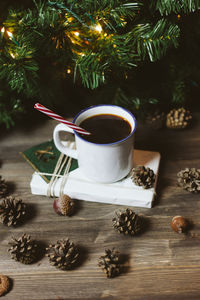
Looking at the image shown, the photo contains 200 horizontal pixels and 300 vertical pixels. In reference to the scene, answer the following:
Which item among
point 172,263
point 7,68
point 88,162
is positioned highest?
point 7,68

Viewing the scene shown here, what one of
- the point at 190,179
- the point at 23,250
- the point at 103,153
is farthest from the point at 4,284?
the point at 190,179

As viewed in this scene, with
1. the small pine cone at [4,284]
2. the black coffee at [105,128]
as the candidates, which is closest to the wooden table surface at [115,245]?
the small pine cone at [4,284]

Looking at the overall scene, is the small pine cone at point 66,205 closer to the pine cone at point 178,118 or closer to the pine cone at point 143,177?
the pine cone at point 143,177

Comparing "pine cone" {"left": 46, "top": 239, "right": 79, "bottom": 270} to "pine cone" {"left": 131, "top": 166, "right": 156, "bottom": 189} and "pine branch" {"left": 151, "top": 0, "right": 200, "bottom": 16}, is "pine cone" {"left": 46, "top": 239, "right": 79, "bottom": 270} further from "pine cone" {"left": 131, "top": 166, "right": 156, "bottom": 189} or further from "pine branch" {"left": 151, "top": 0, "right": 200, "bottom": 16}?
"pine branch" {"left": 151, "top": 0, "right": 200, "bottom": 16}

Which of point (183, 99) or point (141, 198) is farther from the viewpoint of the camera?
point (183, 99)

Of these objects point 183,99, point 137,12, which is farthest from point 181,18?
point 183,99

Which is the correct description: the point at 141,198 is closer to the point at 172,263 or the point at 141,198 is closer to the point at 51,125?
the point at 172,263
